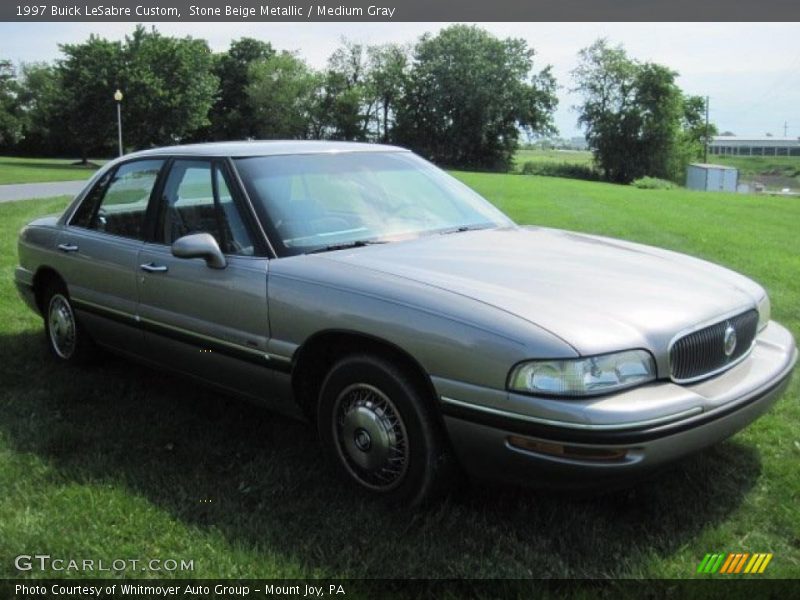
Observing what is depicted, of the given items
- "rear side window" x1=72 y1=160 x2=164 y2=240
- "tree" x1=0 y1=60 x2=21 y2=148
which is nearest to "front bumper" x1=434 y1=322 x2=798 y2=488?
"rear side window" x1=72 y1=160 x2=164 y2=240

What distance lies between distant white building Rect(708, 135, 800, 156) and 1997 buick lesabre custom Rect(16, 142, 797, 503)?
106m

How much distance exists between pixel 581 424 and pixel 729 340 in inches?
38.6

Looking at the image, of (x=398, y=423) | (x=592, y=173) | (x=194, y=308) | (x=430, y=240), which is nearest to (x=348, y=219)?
(x=430, y=240)

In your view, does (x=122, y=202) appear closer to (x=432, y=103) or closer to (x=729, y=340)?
(x=729, y=340)

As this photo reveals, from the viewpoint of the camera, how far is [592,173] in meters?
78.8

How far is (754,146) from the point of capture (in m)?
112

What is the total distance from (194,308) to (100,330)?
1188 millimetres

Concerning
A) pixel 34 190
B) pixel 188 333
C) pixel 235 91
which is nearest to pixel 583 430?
pixel 188 333

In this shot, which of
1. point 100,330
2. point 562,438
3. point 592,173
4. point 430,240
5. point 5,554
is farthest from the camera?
point 592,173

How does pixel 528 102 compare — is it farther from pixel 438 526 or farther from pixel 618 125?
pixel 438 526

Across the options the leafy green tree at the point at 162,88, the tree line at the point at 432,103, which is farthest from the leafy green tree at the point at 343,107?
the leafy green tree at the point at 162,88

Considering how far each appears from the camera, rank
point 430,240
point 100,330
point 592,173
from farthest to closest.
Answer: point 592,173 → point 100,330 → point 430,240

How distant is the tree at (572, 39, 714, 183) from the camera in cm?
8225

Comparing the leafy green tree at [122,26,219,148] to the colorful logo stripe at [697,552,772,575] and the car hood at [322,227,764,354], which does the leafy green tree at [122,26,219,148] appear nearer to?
the car hood at [322,227,764,354]
